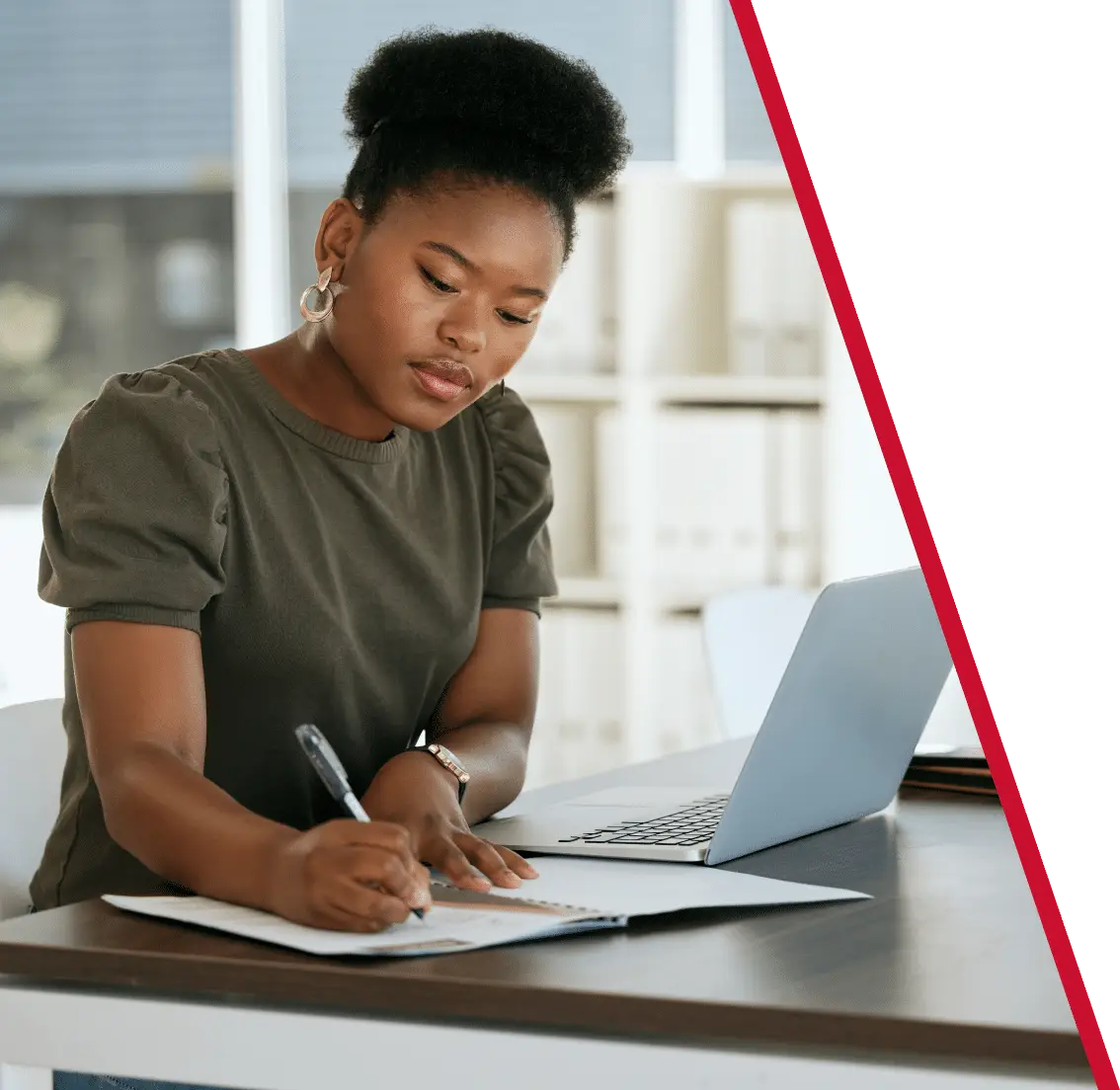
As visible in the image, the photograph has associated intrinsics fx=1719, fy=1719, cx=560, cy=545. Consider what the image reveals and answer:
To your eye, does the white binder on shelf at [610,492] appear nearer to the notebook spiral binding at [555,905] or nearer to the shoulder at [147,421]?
the shoulder at [147,421]

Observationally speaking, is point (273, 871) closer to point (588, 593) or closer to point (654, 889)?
point (654, 889)

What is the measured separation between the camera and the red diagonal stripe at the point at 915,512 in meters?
0.79

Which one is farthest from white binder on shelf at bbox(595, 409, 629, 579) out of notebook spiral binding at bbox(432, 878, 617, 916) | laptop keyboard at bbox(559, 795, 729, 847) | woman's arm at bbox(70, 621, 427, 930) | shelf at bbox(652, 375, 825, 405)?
notebook spiral binding at bbox(432, 878, 617, 916)

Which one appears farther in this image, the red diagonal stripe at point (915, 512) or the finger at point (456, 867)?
the finger at point (456, 867)

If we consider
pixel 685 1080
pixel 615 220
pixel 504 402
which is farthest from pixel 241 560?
pixel 615 220

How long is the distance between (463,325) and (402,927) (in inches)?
19.4

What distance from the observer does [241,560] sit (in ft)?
4.28

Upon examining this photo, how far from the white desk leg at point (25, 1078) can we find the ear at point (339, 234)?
0.64 meters

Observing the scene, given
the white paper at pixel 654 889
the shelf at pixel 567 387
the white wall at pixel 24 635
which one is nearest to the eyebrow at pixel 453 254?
the white paper at pixel 654 889

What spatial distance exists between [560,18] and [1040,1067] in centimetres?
341

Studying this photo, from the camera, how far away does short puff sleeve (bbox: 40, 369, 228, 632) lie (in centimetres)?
114

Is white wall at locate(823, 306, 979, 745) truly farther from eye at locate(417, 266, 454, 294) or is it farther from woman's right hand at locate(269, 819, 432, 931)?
woman's right hand at locate(269, 819, 432, 931)

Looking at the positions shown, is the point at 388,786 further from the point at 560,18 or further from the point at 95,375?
the point at 95,375

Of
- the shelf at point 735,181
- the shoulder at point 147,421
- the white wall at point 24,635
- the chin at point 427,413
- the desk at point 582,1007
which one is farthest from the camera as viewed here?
the white wall at point 24,635
